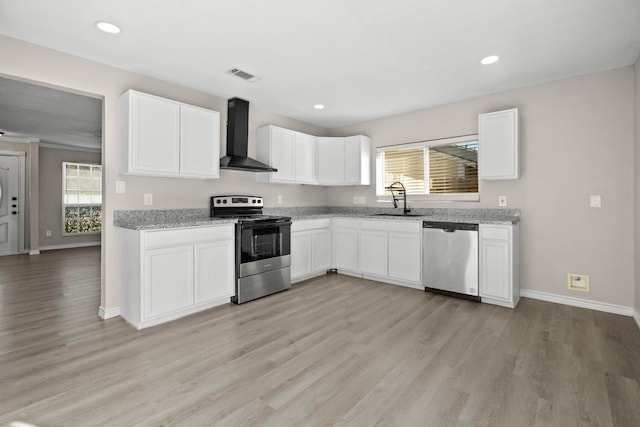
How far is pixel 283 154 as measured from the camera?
450cm

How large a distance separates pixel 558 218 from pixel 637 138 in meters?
0.97

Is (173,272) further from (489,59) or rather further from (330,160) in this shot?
(489,59)

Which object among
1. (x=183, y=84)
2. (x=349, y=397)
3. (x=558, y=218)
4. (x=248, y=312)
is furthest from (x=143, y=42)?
(x=558, y=218)

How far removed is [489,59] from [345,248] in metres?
2.85

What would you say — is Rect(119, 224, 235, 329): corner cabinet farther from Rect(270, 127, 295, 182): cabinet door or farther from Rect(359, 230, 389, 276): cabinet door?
Rect(359, 230, 389, 276): cabinet door

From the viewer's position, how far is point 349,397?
5.91ft

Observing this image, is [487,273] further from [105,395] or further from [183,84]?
[183,84]

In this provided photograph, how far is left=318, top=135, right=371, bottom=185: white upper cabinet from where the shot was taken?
4.88 m

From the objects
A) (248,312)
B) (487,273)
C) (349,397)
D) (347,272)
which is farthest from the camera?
(347,272)

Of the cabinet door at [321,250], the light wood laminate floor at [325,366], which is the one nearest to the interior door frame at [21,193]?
the light wood laminate floor at [325,366]

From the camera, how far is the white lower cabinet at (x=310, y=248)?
13.9ft

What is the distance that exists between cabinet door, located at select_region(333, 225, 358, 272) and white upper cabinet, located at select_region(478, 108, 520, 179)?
1.85 m

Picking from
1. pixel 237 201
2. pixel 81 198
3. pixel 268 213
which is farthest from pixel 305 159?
pixel 81 198

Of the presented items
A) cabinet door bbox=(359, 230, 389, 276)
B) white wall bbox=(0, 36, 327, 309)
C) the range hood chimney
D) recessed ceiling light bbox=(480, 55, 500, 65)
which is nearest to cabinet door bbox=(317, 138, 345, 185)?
cabinet door bbox=(359, 230, 389, 276)
